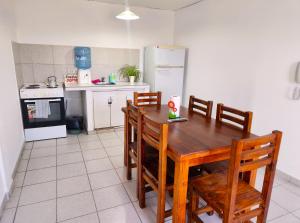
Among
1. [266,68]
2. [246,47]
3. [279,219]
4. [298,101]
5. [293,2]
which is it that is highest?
[293,2]

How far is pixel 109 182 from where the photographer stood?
93.3 inches

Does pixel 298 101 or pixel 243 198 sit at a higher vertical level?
pixel 298 101

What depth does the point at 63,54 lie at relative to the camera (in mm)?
3828

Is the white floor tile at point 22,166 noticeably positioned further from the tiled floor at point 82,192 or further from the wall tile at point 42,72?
the wall tile at point 42,72

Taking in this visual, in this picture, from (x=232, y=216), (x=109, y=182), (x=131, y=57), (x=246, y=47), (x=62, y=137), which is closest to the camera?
(x=232, y=216)

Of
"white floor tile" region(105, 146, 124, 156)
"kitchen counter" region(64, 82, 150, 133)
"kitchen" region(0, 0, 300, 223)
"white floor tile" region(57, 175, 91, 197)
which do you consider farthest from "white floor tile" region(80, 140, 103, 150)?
"white floor tile" region(57, 175, 91, 197)

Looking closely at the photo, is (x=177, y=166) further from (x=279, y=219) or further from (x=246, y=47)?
(x=246, y=47)

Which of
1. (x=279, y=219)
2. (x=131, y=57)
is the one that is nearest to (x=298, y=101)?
(x=279, y=219)

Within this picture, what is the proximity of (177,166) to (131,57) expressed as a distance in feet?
11.0

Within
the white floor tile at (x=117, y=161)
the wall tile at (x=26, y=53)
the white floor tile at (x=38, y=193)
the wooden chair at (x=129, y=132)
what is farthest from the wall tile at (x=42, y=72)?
the wooden chair at (x=129, y=132)

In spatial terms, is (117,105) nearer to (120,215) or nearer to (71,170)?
(71,170)

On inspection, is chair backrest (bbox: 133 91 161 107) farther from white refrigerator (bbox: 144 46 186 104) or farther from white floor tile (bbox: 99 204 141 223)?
white refrigerator (bbox: 144 46 186 104)

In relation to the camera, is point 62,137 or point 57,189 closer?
point 57,189

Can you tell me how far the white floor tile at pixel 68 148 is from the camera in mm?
3084
